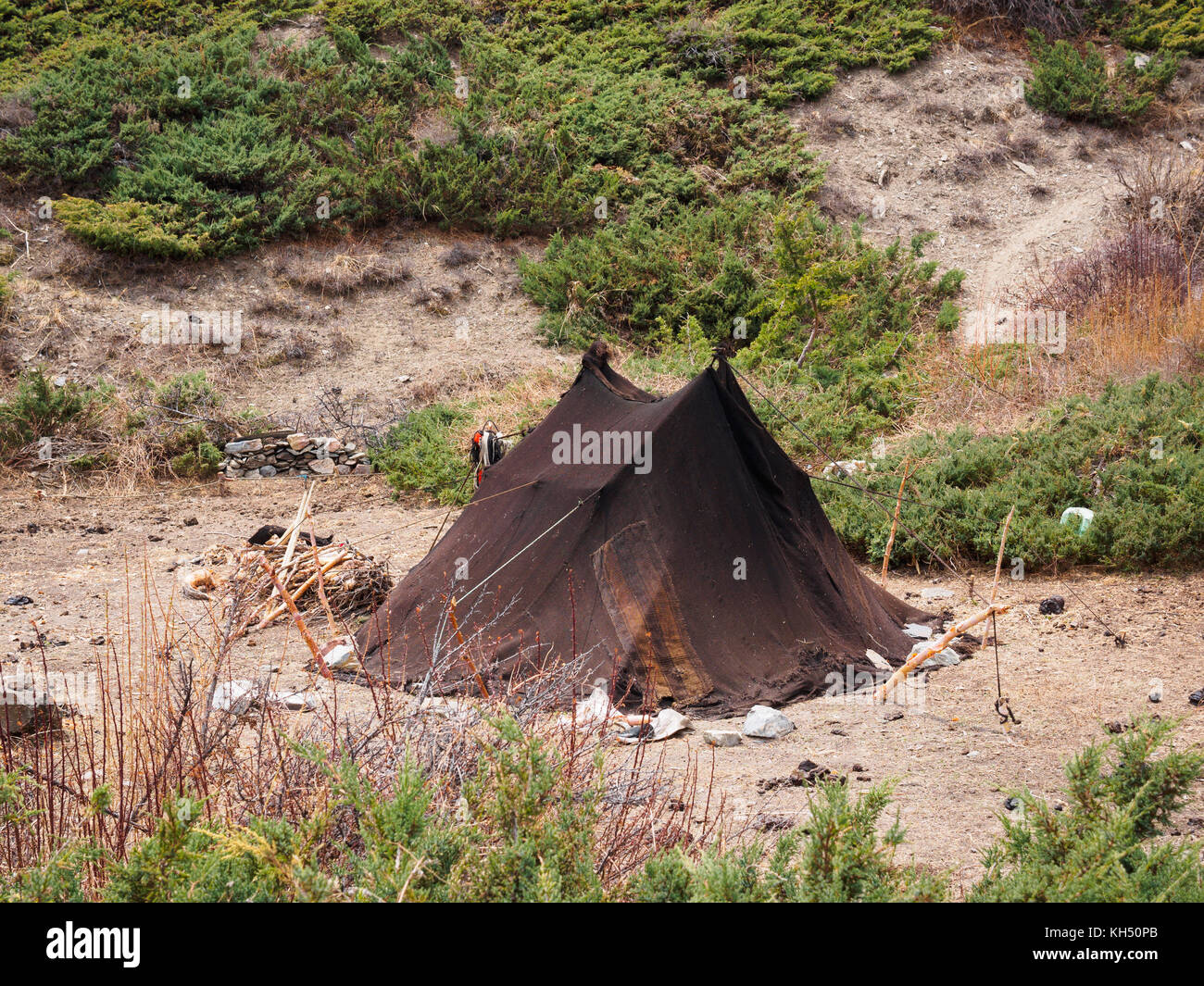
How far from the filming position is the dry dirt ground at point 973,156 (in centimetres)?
1540

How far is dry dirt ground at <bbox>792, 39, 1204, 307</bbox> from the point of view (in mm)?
15398

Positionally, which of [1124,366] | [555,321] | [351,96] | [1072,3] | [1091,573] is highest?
[1072,3]

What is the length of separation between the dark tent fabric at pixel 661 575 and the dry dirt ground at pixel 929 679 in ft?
0.97

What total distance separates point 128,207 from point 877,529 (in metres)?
11.1

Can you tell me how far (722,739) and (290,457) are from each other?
786 centimetres

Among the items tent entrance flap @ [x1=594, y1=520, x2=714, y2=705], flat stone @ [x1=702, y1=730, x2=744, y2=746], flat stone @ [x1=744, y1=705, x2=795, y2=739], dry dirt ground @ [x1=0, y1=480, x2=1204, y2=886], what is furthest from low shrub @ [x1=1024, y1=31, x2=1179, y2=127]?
flat stone @ [x1=702, y1=730, x2=744, y2=746]

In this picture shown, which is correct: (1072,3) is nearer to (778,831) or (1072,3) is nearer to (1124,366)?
(1124,366)

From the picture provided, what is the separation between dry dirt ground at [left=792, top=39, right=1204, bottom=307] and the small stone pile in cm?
917

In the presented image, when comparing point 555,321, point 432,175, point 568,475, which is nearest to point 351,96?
point 432,175

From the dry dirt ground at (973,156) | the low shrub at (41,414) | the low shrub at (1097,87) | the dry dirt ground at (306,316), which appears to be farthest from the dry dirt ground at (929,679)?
the low shrub at (1097,87)

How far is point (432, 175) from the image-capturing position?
14.6 metres

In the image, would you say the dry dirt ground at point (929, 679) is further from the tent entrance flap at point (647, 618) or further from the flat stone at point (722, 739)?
the tent entrance flap at point (647, 618)

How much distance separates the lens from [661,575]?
4809mm

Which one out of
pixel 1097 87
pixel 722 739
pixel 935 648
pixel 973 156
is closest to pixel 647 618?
pixel 722 739
